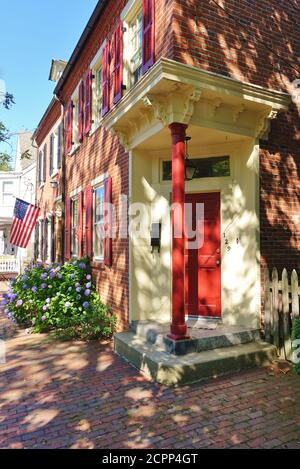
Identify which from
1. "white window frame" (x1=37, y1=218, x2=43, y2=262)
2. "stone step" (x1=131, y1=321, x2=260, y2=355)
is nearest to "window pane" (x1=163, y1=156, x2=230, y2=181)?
"stone step" (x1=131, y1=321, x2=260, y2=355)

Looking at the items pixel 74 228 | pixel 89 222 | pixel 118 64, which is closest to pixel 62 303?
pixel 89 222

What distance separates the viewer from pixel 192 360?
4.63 meters

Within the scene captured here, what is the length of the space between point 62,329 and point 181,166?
4.48 metres

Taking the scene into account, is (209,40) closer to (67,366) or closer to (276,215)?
(276,215)

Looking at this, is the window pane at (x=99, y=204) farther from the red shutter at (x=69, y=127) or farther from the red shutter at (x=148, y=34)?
the red shutter at (x=148, y=34)

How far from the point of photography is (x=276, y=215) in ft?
19.5

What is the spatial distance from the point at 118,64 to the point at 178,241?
14.0 feet

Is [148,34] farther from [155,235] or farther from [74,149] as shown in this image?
[74,149]

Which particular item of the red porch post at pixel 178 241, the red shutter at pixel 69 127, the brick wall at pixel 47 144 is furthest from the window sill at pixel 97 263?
the brick wall at pixel 47 144

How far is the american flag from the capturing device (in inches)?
412

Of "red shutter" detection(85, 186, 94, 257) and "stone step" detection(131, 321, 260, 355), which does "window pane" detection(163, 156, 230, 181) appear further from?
"red shutter" detection(85, 186, 94, 257)

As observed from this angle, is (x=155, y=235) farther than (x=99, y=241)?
No

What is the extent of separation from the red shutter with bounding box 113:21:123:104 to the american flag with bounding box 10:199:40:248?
5027mm
